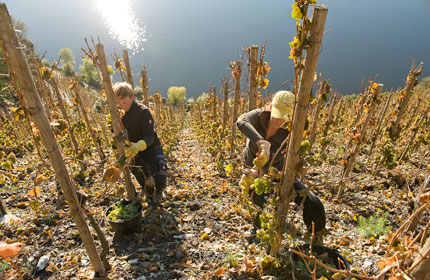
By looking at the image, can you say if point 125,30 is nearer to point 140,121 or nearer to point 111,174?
point 140,121

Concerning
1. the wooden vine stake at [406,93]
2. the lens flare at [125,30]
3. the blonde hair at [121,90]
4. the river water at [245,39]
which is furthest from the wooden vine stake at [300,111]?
the lens flare at [125,30]

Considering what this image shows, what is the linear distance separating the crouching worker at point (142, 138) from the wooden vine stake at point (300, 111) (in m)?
1.66

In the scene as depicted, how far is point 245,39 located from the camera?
6265 inches

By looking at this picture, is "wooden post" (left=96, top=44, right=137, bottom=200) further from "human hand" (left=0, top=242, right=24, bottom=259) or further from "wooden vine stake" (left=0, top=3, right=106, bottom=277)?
"human hand" (left=0, top=242, right=24, bottom=259)

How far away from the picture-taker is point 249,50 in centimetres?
390

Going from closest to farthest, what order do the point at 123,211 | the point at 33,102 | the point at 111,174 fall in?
the point at 33,102
the point at 111,174
the point at 123,211

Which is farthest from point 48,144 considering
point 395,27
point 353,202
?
point 395,27

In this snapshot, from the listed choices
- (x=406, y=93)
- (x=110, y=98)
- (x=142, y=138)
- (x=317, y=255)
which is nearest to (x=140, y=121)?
(x=142, y=138)

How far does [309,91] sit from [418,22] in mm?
205679

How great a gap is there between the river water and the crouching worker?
80872mm

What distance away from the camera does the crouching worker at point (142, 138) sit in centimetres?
307

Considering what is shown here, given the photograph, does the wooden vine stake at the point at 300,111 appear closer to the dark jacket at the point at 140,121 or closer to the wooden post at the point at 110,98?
the wooden post at the point at 110,98

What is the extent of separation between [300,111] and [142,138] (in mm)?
2536

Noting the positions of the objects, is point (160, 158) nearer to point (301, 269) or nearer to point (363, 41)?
point (301, 269)
